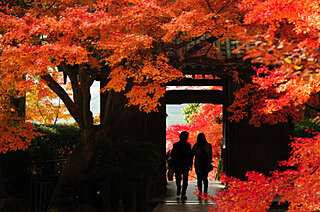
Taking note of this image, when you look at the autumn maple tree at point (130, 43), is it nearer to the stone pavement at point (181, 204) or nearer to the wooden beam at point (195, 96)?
the stone pavement at point (181, 204)

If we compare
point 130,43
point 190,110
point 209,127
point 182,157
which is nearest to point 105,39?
point 130,43

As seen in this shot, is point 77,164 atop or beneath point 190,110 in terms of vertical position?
beneath

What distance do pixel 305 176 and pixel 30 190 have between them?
623 cm

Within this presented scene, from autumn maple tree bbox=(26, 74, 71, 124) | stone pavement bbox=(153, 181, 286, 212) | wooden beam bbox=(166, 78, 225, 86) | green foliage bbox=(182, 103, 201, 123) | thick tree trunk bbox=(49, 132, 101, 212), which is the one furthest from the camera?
green foliage bbox=(182, 103, 201, 123)

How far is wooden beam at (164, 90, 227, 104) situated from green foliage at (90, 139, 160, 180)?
8.75 ft

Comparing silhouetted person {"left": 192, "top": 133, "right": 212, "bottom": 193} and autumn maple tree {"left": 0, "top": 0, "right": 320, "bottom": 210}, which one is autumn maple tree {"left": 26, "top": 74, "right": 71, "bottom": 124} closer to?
silhouetted person {"left": 192, "top": 133, "right": 212, "bottom": 193}

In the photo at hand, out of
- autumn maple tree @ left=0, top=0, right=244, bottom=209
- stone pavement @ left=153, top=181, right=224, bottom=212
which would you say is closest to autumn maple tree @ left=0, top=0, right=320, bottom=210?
autumn maple tree @ left=0, top=0, right=244, bottom=209

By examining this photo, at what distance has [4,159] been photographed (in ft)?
31.1

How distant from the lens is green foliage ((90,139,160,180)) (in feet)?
29.5

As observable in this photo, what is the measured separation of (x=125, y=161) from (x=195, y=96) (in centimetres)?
367

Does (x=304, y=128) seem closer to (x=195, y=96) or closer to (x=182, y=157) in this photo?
(x=195, y=96)

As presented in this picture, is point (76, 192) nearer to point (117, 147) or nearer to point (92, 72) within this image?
point (117, 147)

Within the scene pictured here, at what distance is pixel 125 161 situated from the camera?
9.42 meters

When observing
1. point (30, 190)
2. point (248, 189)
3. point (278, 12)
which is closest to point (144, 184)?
point (30, 190)
